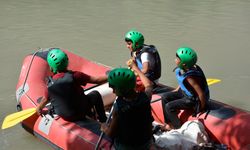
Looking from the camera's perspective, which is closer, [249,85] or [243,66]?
[249,85]

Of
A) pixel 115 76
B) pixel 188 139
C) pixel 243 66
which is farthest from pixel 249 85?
pixel 115 76

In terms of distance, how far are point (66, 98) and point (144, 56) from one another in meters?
1.11

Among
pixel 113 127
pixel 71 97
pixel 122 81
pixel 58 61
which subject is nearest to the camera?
pixel 122 81

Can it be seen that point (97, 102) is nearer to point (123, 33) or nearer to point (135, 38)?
point (135, 38)

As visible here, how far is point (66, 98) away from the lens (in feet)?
13.2

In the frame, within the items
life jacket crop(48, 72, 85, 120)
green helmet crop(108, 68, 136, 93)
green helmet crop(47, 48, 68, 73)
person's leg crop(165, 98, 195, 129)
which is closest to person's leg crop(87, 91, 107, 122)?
life jacket crop(48, 72, 85, 120)

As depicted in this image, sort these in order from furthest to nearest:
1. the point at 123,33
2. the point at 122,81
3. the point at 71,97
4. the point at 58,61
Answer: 1. the point at 123,33
2. the point at 71,97
3. the point at 58,61
4. the point at 122,81

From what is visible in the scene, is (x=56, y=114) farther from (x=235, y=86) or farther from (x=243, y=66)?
(x=243, y=66)

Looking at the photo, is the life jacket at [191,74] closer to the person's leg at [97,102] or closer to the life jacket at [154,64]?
the life jacket at [154,64]

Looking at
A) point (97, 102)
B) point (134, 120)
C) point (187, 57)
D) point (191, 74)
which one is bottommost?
point (97, 102)

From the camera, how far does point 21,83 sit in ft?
17.5

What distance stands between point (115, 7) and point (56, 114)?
9172 millimetres

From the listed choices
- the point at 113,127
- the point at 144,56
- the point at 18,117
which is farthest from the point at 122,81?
the point at 18,117

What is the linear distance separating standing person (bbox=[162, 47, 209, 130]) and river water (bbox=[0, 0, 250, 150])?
1.76m
